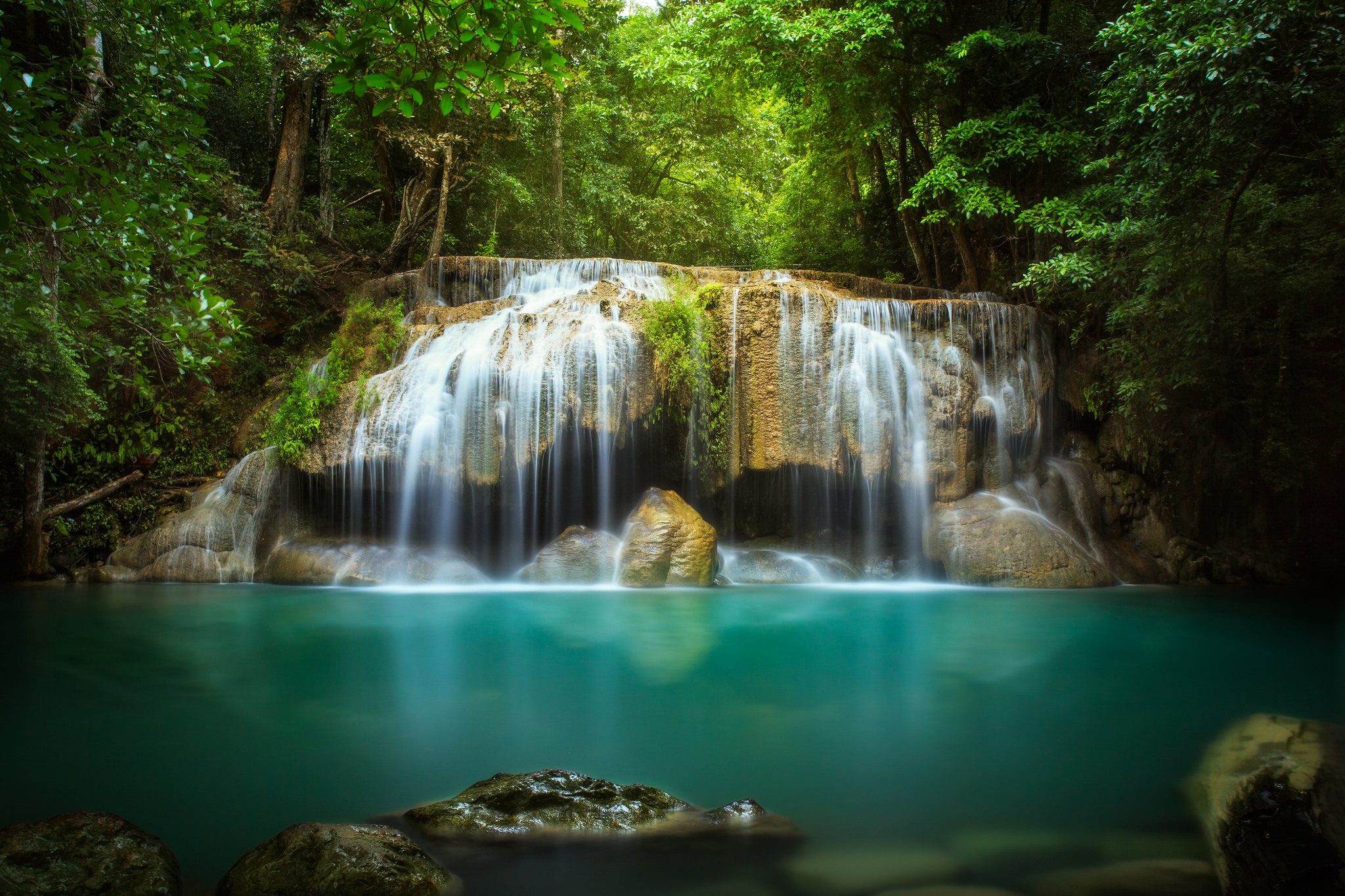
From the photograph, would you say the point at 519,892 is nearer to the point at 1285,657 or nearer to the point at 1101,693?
the point at 1101,693

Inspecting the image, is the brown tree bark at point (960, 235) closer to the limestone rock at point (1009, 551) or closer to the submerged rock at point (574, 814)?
the limestone rock at point (1009, 551)

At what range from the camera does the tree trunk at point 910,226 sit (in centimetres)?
1669

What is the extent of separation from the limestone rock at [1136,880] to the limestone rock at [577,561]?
302 inches

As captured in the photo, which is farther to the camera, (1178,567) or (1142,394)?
(1178,567)

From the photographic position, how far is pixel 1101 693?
193 inches

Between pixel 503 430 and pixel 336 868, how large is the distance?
818 cm

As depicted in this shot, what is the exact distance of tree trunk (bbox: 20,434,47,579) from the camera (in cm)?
916

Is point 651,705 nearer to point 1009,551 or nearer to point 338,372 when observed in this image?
point 1009,551

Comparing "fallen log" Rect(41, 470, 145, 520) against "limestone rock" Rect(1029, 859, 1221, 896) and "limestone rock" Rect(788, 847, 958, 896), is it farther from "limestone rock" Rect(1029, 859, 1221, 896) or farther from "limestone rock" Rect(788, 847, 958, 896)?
"limestone rock" Rect(1029, 859, 1221, 896)

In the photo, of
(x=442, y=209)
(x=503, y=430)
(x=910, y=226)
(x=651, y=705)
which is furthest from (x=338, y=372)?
(x=910, y=226)

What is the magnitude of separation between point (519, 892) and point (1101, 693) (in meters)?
4.44

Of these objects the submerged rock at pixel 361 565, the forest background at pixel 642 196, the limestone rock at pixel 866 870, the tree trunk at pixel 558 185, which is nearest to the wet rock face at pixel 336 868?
the limestone rock at pixel 866 870

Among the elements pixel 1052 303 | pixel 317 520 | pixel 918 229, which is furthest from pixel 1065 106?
pixel 317 520

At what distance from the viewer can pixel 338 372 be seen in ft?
35.5
